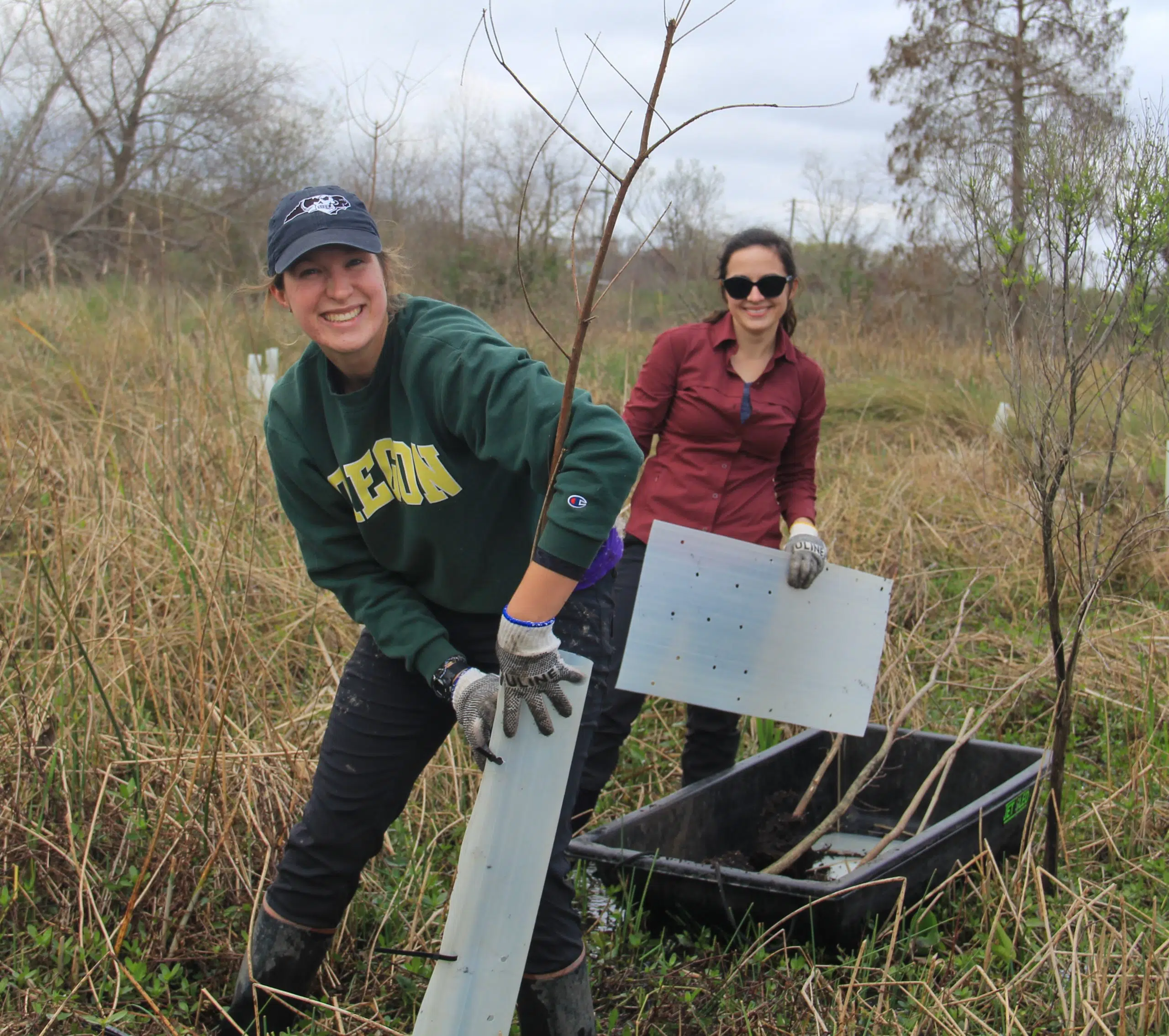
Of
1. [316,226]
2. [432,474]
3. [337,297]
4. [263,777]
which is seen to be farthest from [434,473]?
[263,777]

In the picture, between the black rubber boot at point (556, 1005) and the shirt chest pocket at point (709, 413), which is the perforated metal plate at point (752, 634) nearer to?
the shirt chest pocket at point (709, 413)

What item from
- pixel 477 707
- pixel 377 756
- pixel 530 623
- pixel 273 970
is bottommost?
pixel 273 970

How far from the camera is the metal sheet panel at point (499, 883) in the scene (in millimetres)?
1702

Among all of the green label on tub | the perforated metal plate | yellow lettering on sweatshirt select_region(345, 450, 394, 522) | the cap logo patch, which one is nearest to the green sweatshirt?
yellow lettering on sweatshirt select_region(345, 450, 394, 522)

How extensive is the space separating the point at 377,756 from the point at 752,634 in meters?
1.24

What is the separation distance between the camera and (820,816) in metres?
3.41

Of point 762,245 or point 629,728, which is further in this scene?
point 762,245

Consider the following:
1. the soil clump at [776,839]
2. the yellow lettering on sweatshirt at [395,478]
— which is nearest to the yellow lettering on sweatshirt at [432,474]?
the yellow lettering on sweatshirt at [395,478]

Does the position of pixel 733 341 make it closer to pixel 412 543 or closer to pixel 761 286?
pixel 761 286

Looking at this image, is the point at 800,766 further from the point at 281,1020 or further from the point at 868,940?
the point at 281,1020

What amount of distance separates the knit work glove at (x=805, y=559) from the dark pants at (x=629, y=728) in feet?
1.29

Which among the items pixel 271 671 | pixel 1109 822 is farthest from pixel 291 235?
pixel 1109 822

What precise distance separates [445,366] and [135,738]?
1.62 meters

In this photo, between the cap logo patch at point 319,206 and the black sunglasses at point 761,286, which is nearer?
the cap logo patch at point 319,206
